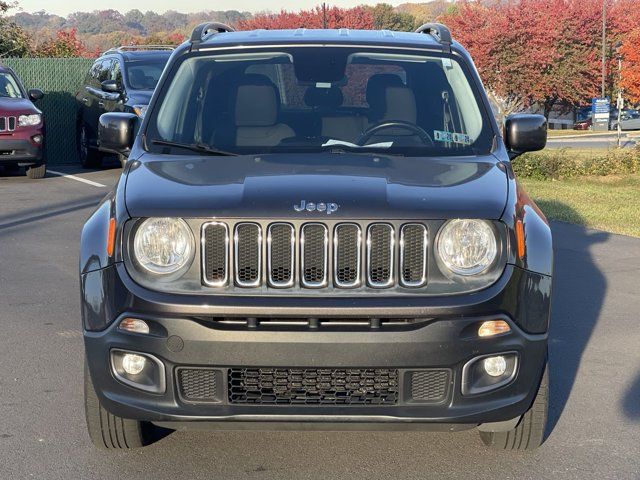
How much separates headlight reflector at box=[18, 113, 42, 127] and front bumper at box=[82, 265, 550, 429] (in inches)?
525

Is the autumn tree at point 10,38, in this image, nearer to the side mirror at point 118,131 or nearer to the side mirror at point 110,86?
the side mirror at point 110,86

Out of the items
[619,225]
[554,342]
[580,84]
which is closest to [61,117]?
[619,225]

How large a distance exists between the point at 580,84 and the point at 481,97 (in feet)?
188

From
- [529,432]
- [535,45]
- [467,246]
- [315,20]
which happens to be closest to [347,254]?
[467,246]

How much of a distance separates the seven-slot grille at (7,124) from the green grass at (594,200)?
Result: 7751mm

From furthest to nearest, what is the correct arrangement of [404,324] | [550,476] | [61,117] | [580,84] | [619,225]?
[580,84] < [61,117] < [619,225] < [550,476] < [404,324]

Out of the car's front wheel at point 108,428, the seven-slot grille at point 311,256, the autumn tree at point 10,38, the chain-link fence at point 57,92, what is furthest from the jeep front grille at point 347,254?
the autumn tree at point 10,38

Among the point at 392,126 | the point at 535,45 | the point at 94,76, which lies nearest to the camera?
the point at 392,126

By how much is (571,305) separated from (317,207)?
449 centimetres

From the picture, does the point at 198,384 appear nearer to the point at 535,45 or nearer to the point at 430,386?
the point at 430,386

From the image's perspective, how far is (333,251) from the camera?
4.50m

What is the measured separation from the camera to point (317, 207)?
14.9ft

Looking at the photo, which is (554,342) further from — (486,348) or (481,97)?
(486,348)

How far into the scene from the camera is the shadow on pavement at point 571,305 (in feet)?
21.1
